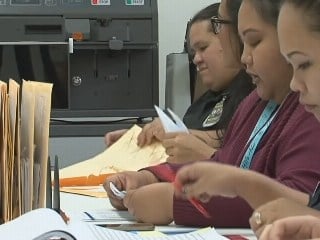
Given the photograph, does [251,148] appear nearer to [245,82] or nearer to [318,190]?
[318,190]

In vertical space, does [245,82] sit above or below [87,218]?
above

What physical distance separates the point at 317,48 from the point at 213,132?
46.7 inches

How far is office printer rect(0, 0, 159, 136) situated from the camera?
2.84 meters

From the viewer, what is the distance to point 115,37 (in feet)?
9.46

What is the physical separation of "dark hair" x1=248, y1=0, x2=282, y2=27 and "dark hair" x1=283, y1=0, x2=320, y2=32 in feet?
0.95

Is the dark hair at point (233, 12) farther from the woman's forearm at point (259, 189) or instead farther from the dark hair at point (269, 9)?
the woman's forearm at point (259, 189)

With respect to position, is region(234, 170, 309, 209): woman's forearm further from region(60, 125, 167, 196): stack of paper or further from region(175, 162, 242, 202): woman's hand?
region(60, 125, 167, 196): stack of paper

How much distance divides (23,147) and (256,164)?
50cm

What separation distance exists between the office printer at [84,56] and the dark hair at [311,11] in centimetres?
180

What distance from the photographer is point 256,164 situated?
56.4 inches

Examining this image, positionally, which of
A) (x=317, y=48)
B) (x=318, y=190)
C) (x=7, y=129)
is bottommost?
(x=318, y=190)

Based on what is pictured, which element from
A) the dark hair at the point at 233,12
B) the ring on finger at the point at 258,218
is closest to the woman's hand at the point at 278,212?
the ring on finger at the point at 258,218

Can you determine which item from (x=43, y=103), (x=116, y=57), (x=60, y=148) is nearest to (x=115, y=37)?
(x=116, y=57)

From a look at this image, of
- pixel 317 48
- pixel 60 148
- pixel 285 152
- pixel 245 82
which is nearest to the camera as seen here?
pixel 317 48
